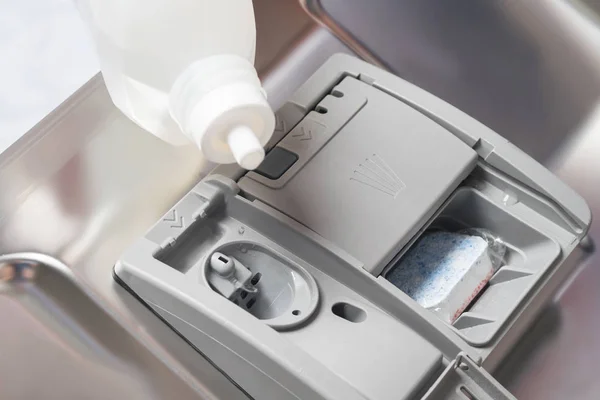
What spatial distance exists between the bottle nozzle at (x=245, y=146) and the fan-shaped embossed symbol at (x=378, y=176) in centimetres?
10

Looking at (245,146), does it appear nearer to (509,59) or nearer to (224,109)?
(224,109)

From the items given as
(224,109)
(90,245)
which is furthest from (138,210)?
(224,109)

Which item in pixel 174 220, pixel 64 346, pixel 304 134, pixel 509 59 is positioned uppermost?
pixel 509 59

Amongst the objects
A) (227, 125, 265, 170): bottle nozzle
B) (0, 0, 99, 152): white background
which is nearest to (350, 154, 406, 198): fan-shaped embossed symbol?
(227, 125, 265, 170): bottle nozzle

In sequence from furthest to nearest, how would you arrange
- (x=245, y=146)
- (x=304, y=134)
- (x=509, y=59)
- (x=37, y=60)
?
(x=37, y=60)
(x=509, y=59)
(x=304, y=134)
(x=245, y=146)

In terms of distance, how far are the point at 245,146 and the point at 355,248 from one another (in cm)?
10

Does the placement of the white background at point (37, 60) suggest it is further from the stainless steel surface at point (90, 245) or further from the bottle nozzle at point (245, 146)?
the bottle nozzle at point (245, 146)

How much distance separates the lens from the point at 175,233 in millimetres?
497

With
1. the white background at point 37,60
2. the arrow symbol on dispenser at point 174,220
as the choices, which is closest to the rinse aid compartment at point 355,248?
the arrow symbol on dispenser at point 174,220

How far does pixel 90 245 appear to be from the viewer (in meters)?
0.54

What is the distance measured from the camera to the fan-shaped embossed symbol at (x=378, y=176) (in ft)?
1.68

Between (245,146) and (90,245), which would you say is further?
(90,245)

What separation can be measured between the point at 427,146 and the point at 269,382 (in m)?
0.20

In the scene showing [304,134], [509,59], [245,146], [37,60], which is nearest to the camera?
[245,146]
